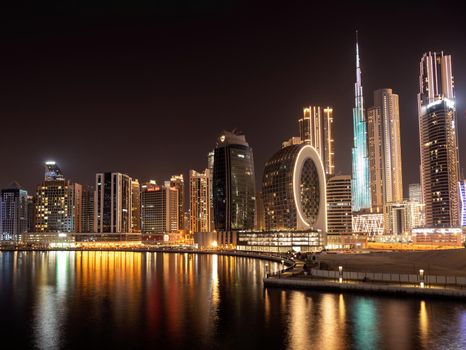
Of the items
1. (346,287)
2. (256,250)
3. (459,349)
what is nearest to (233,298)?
(346,287)

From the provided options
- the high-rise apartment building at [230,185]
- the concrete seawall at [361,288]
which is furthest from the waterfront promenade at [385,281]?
the high-rise apartment building at [230,185]

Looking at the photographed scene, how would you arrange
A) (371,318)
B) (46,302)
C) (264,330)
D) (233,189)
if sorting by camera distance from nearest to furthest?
(264,330), (371,318), (46,302), (233,189)

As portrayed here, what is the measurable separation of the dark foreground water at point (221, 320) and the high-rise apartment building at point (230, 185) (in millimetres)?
124376

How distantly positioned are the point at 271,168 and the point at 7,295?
122 metres

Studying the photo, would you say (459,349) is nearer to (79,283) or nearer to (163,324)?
(163,324)

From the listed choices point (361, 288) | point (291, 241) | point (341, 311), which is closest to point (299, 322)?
point (341, 311)

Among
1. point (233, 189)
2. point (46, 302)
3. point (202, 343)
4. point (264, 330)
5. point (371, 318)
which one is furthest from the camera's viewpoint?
point (233, 189)

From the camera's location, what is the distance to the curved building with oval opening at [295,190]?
168 m

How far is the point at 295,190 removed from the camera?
166125mm

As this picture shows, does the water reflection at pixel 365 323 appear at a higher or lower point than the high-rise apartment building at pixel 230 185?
lower

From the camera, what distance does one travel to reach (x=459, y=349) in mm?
34562

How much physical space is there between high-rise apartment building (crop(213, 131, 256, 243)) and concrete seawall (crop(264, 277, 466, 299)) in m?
125

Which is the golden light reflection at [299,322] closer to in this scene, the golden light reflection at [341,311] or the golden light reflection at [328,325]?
the golden light reflection at [328,325]

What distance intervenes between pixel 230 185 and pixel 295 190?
108 ft
